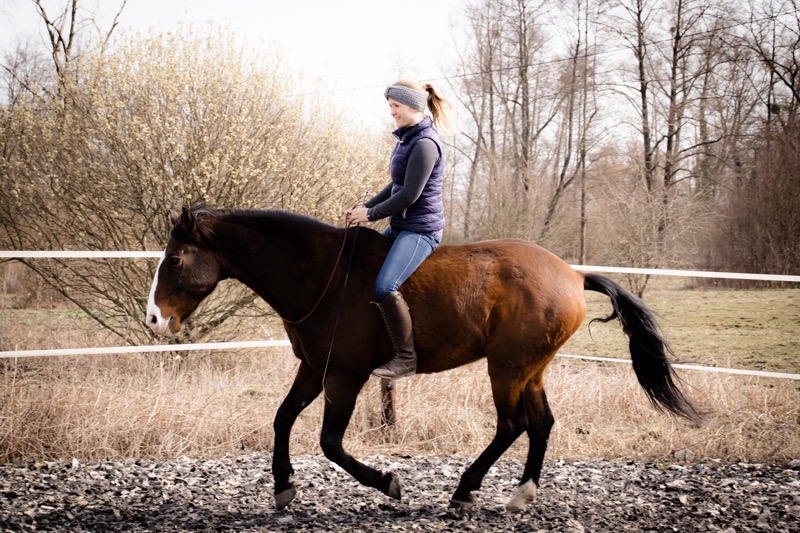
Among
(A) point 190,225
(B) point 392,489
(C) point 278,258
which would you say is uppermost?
(A) point 190,225

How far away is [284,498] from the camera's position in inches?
158

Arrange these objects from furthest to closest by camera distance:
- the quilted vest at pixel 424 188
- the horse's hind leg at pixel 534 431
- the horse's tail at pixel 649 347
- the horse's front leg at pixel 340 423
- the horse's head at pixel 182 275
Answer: the horse's tail at pixel 649 347, the horse's hind leg at pixel 534 431, the quilted vest at pixel 424 188, the horse's front leg at pixel 340 423, the horse's head at pixel 182 275

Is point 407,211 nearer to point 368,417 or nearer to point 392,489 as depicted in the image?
point 392,489

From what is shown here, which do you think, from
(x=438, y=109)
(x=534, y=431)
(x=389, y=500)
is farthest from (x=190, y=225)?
(x=534, y=431)

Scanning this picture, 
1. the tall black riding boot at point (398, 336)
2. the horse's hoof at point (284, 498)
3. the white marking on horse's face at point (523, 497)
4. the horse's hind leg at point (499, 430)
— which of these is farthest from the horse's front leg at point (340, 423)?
the white marking on horse's face at point (523, 497)

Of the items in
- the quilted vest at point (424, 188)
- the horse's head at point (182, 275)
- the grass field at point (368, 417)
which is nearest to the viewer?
the horse's head at point (182, 275)

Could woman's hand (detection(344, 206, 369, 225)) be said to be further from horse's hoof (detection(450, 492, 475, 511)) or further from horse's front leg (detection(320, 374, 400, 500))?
horse's hoof (detection(450, 492, 475, 511))

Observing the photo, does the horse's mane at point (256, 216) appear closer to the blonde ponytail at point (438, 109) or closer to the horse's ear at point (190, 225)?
the horse's ear at point (190, 225)

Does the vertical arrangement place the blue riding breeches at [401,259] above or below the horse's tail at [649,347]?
above

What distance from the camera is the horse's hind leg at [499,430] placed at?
13.1 ft

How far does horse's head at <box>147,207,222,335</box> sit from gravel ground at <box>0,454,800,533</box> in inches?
45.1

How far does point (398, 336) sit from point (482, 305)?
0.54m

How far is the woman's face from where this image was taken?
3.96 m

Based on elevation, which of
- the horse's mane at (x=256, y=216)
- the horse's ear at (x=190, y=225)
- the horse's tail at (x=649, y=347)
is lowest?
the horse's tail at (x=649, y=347)
